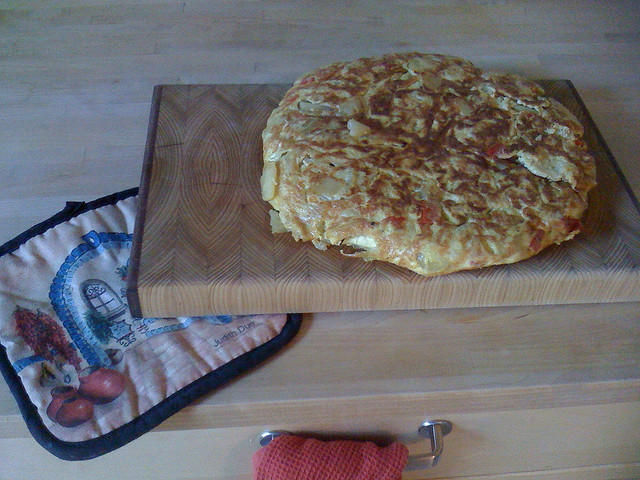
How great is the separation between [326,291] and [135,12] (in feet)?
2.57

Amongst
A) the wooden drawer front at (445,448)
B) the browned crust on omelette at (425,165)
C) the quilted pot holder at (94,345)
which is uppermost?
the browned crust on omelette at (425,165)

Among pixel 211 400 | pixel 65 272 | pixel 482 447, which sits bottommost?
pixel 482 447

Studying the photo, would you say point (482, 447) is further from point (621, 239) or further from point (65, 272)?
point (65, 272)

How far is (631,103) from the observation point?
36.0 inches

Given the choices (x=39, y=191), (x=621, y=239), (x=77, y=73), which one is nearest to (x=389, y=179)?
(x=621, y=239)

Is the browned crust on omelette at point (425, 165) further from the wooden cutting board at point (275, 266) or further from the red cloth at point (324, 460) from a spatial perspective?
the red cloth at point (324, 460)

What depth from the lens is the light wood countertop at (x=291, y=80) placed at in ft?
1.92

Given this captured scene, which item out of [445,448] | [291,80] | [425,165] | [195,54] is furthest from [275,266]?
[195,54]

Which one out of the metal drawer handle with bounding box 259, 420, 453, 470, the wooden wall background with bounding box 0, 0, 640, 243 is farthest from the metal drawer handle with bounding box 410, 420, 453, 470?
the wooden wall background with bounding box 0, 0, 640, 243

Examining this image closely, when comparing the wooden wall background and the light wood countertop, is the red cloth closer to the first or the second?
the light wood countertop

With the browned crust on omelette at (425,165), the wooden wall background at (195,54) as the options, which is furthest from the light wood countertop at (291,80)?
the browned crust on omelette at (425,165)

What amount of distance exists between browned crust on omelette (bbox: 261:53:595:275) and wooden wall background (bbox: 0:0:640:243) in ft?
0.76

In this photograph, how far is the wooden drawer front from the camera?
0.63m

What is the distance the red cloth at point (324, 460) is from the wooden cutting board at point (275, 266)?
0.15 metres
